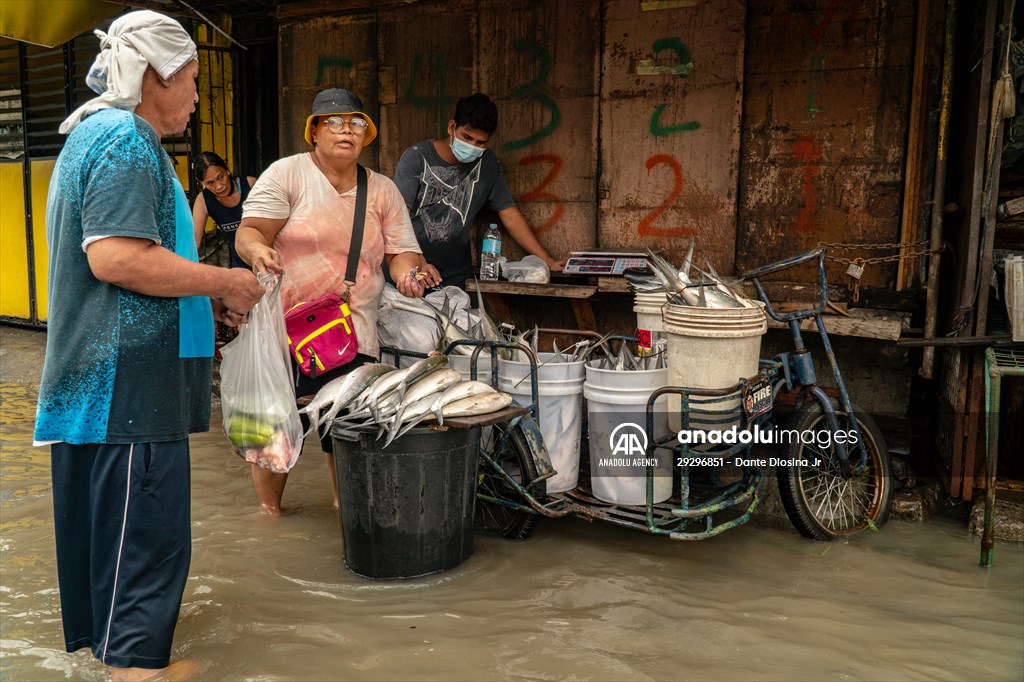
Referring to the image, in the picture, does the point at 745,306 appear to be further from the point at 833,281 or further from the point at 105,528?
the point at 105,528

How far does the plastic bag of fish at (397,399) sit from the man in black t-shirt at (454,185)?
75.5 inches

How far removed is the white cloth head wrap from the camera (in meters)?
2.51

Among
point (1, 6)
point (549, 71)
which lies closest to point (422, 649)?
point (549, 71)

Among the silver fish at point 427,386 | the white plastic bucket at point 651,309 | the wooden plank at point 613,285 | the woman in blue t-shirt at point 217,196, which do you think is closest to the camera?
the silver fish at point 427,386

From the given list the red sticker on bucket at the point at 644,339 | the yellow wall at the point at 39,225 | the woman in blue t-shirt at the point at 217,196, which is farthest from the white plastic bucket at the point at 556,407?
the yellow wall at the point at 39,225

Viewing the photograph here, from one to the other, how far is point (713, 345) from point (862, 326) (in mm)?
1441

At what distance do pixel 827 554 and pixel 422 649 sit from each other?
220 cm

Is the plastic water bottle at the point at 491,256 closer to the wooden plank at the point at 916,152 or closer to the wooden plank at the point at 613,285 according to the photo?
the wooden plank at the point at 613,285

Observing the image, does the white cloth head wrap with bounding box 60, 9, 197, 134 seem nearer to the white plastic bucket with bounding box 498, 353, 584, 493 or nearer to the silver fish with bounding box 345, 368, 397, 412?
the silver fish with bounding box 345, 368, 397, 412

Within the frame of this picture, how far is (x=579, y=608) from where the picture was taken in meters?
3.61

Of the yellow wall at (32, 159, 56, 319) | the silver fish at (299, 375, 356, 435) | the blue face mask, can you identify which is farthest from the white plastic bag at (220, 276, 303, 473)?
the yellow wall at (32, 159, 56, 319)

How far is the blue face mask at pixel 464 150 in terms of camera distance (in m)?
5.50

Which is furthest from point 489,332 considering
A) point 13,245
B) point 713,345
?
point 13,245

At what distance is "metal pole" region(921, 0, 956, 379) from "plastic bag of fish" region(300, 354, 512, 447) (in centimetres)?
272
